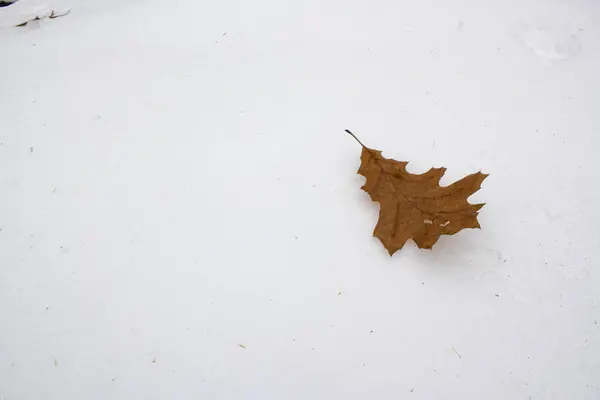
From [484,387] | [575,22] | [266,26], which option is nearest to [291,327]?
[484,387]

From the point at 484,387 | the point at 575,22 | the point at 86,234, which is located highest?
the point at 575,22

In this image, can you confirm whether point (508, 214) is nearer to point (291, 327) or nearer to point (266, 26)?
point (291, 327)

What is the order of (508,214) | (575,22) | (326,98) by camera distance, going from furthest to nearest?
(575,22) < (326,98) < (508,214)
